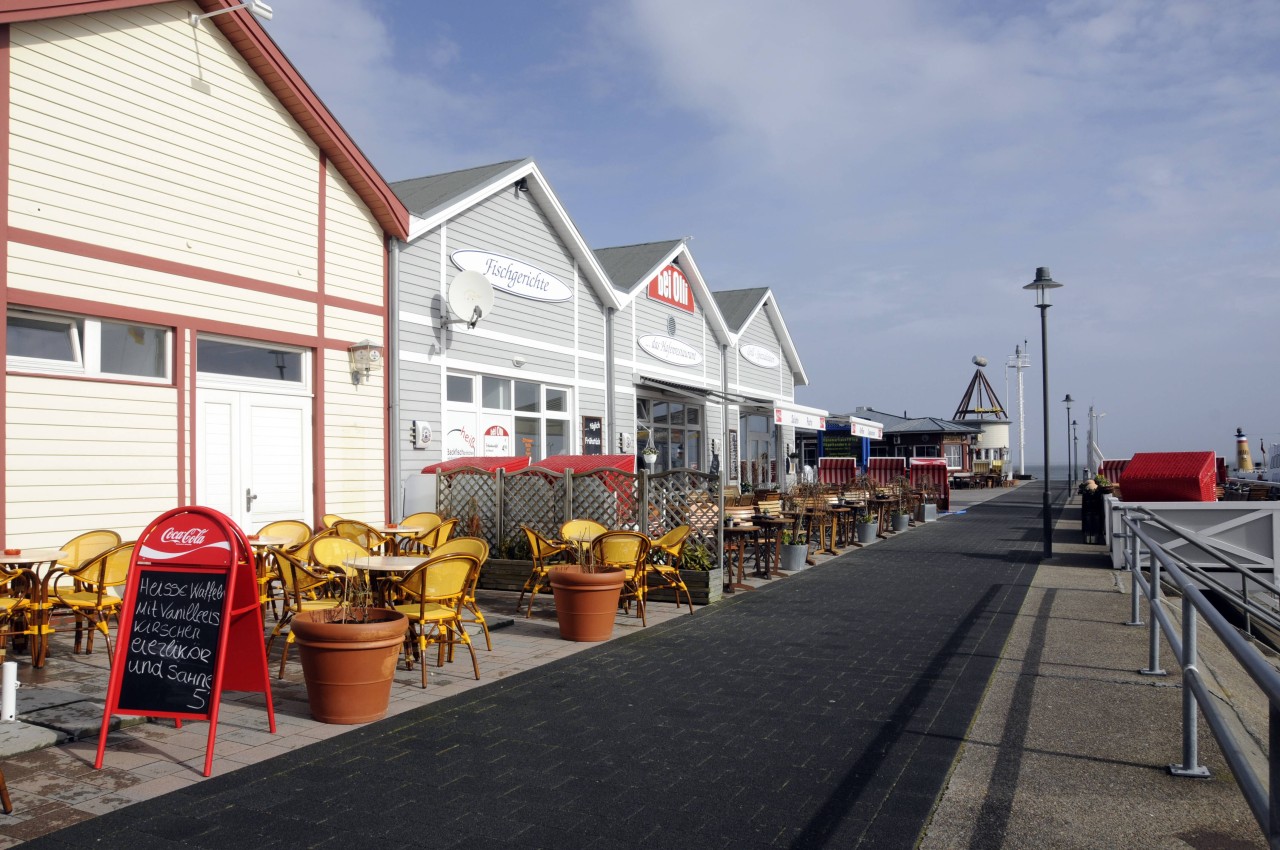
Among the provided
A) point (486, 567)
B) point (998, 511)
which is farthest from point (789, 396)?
point (486, 567)

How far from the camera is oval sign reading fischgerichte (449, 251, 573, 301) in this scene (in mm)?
13734

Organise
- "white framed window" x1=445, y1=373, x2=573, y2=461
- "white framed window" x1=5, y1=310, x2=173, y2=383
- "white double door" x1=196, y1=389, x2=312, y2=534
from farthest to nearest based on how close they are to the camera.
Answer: "white framed window" x1=445, y1=373, x2=573, y2=461
"white double door" x1=196, y1=389, x2=312, y2=534
"white framed window" x1=5, y1=310, x2=173, y2=383

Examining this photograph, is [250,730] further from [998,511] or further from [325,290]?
[998,511]

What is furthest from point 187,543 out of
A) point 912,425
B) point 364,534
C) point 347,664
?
point 912,425

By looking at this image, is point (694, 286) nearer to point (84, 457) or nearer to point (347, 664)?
point (84, 457)

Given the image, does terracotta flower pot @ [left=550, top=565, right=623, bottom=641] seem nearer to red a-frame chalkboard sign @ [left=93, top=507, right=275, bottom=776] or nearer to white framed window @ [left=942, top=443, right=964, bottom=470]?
red a-frame chalkboard sign @ [left=93, top=507, right=275, bottom=776]

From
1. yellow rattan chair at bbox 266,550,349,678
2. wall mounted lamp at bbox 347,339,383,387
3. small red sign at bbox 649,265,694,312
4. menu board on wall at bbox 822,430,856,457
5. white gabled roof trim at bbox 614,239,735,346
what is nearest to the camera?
yellow rattan chair at bbox 266,550,349,678

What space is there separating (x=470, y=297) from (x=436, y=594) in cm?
738

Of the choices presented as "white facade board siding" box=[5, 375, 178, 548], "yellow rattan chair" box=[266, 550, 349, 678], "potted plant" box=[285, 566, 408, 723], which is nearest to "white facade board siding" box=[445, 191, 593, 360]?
"white facade board siding" box=[5, 375, 178, 548]

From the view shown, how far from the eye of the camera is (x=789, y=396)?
28.6 m

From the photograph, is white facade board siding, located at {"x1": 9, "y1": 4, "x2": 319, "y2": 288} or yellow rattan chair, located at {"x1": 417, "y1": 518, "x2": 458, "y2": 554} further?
yellow rattan chair, located at {"x1": 417, "y1": 518, "x2": 458, "y2": 554}

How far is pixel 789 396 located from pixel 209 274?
2094 cm

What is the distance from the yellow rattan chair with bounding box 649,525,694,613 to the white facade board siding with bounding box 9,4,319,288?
5.30 m

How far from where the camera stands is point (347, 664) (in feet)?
17.4
